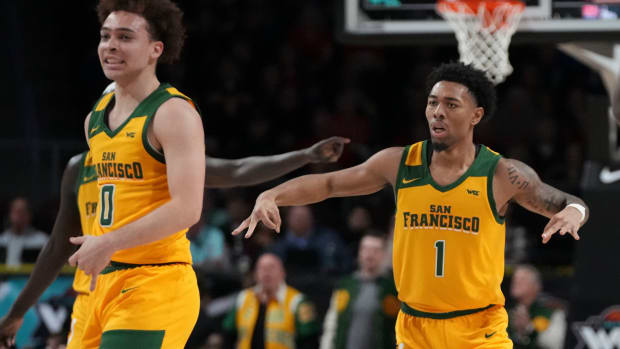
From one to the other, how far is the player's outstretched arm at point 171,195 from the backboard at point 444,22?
4.06 metres

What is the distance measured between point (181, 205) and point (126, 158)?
0.49m

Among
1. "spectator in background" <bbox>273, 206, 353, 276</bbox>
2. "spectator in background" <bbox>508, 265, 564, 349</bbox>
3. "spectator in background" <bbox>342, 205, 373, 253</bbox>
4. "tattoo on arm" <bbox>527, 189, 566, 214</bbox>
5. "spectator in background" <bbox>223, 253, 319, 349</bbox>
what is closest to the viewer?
"tattoo on arm" <bbox>527, 189, 566, 214</bbox>

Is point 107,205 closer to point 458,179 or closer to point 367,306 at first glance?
point 458,179

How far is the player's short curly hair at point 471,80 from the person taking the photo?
5328 mm

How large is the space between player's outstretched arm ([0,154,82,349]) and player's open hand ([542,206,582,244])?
106 inches

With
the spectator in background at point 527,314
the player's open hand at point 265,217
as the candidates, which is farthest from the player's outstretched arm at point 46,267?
the spectator in background at point 527,314

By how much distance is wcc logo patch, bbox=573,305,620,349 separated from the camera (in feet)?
27.6

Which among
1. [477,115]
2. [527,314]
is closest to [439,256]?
[477,115]

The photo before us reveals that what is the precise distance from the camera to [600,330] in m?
8.46

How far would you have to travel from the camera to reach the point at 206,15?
16.3 metres

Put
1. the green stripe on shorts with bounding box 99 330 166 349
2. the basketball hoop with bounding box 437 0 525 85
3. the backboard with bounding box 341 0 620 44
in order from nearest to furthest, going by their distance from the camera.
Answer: the green stripe on shorts with bounding box 99 330 166 349 < the backboard with bounding box 341 0 620 44 < the basketball hoop with bounding box 437 0 525 85

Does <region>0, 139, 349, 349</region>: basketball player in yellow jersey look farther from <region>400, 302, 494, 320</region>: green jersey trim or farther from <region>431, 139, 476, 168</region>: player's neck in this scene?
<region>400, 302, 494, 320</region>: green jersey trim

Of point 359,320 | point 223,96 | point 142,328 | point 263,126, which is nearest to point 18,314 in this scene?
point 142,328

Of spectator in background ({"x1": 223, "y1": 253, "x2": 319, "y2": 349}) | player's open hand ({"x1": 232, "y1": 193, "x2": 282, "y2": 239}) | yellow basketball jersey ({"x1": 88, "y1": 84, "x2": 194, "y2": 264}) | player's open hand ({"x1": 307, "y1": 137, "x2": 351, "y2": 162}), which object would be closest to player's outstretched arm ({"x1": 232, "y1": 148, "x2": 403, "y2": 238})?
player's open hand ({"x1": 307, "y1": 137, "x2": 351, "y2": 162})
